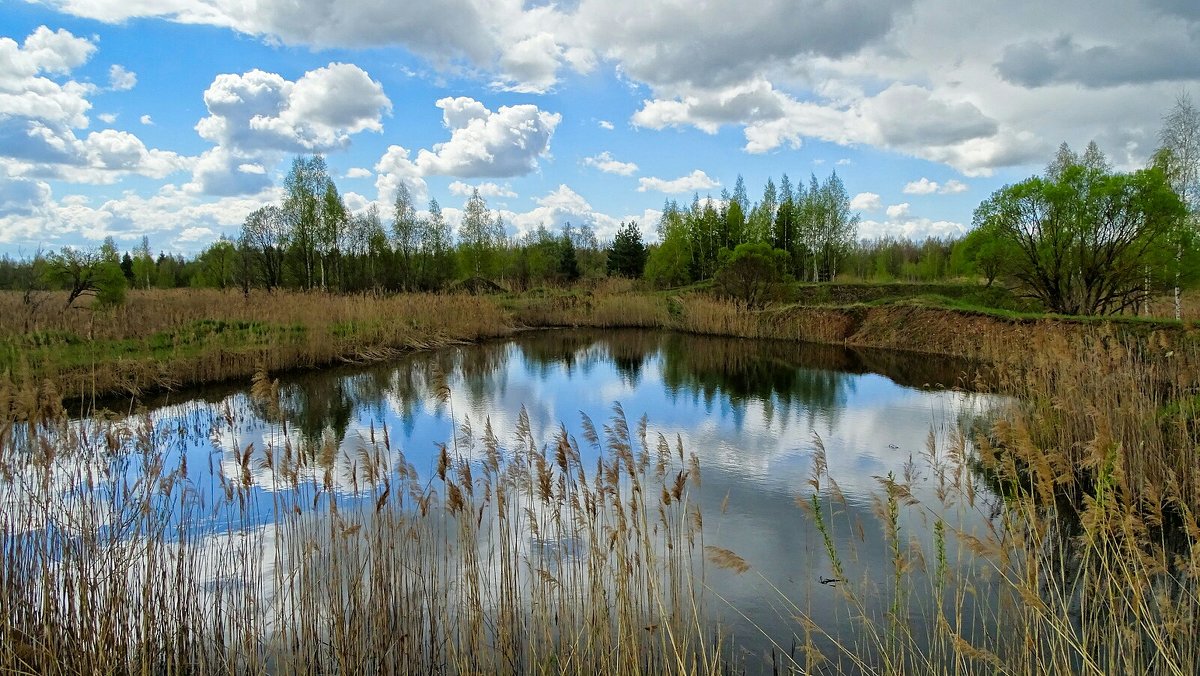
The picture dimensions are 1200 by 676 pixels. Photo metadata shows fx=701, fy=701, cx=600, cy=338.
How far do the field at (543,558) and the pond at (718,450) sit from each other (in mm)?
123

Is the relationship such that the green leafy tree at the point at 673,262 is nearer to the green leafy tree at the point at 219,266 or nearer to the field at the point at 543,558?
the green leafy tree at the point at 219,266

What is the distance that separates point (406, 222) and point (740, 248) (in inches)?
720

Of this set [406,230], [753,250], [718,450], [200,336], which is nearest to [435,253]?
[406,230]

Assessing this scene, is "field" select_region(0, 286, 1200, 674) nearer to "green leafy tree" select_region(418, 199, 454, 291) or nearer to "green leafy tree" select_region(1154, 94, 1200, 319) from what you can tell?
"green leafy tree" select_region(1154, 94, 1200, 319)

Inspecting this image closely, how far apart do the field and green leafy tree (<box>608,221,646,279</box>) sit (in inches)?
1271

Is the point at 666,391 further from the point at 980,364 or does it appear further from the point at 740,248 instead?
the point at 740,248

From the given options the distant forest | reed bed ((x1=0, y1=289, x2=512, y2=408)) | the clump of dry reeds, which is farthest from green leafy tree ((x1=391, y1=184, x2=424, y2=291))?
the clump of dry reeds

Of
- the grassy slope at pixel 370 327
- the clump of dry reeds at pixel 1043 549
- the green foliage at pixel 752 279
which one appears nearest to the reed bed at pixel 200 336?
the grassy slope at pixel 370 327

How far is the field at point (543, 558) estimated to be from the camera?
3.03 m

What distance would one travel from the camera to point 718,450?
321 inches

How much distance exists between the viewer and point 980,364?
1518 centimetres

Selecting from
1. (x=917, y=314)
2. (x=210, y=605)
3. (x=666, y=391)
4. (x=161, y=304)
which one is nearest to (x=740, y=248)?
(x=917, y=314)

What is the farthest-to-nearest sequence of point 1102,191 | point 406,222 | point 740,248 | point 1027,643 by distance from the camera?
point 406,222 → point 740,248 → point 1102,191 → point 1027,643

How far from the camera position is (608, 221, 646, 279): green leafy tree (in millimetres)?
41250
